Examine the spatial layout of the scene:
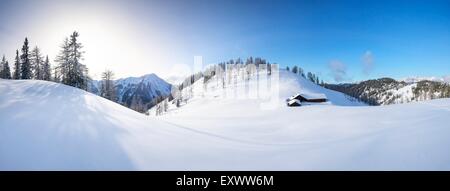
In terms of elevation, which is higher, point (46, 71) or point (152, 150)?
point (46, 71)

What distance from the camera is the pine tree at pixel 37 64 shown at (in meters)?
37.4

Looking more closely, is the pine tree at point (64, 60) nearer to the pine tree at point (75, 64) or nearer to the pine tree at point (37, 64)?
the pine tree at point (75, 64)

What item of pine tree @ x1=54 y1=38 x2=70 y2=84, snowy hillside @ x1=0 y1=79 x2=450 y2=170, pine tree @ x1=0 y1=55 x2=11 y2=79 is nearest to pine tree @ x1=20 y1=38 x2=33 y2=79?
pine tree @ x1=54 y1=38 x2=70 y2=84

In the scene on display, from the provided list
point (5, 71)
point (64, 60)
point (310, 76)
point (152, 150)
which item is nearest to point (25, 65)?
point (64, 60)

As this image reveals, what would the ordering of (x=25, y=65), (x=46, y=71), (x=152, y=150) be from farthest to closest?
(x=46, y=71)
(x=25, y=65)
(x=152, y=150)

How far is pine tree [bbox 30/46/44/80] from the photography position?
37.4 m

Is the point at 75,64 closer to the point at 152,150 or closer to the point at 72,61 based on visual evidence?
the point at 72,61

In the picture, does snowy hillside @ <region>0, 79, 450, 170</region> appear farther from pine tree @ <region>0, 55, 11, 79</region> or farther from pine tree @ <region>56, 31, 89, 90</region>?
pine tree @ <region>0, 55, 11, 79</region>

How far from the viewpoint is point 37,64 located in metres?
38.0

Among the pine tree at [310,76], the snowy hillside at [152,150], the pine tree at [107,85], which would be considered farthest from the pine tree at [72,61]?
the pine tree at [310,76]

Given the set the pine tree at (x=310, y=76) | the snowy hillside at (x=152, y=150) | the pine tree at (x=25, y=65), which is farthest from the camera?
the pine tree at (x=310, y=76)

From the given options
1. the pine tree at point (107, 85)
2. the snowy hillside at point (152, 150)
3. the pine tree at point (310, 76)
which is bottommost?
the snowy hillside at point (152, 150)

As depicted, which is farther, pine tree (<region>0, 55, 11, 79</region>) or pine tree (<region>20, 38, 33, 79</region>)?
pine tree (<region>0, 55, 11, 79</region>)
